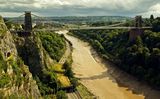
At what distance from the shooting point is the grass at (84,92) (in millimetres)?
43612

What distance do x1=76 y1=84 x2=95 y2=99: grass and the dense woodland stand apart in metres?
8.61

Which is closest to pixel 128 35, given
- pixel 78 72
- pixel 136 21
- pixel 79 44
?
pixel 136 21

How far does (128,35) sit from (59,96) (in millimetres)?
31428

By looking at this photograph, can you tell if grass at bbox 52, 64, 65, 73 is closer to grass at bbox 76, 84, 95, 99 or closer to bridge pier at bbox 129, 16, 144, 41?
grass at bbox 76, 84, 95, 99

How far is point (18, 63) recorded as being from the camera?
34.2 m

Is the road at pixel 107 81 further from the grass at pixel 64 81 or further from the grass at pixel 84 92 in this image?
the grass at pixel 64 81

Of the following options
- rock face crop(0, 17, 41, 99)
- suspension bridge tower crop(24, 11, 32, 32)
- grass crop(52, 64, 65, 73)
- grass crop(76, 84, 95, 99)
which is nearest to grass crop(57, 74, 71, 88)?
grass crop(76, 84, 95, 99)

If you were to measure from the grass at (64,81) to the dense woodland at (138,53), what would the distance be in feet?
35.7

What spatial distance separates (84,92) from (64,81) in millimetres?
2758

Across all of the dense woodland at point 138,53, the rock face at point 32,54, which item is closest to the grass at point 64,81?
the rock face at point 32,54

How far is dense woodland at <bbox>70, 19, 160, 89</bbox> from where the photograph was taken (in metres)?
50.5

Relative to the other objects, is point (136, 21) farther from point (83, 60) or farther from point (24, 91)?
point (24, 91)

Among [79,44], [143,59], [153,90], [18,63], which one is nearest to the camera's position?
[18,63]

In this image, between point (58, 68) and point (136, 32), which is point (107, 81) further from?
point (136, 32)
